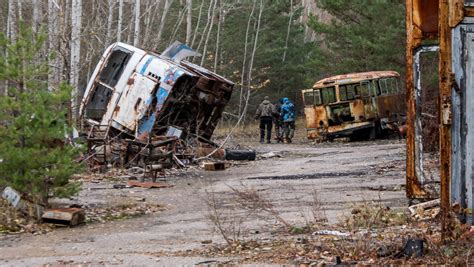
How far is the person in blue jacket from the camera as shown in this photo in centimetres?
3375

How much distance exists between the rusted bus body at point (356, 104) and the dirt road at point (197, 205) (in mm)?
9237

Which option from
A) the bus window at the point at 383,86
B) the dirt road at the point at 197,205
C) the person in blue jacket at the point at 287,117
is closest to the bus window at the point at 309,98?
the person in blue jacket at the point at 287,117

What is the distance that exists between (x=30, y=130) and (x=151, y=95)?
30.6 ft

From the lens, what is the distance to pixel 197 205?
13.4 m

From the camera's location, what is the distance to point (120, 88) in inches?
832

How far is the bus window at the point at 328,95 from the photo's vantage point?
1257 inches

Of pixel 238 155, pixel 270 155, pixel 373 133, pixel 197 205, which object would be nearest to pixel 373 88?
pixel 373 133

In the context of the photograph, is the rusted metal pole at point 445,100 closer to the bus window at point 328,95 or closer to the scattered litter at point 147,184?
the scattered litter at point 147,184

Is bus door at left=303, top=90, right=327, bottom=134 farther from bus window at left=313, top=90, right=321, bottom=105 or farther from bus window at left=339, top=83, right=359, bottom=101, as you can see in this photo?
bus window at left=339, top=83, right=359, bottom=101

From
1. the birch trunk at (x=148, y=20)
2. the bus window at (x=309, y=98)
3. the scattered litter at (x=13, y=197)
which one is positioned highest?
the birch trunk at (x=148, y=20)

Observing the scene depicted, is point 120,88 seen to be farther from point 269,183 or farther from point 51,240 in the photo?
point 51,240

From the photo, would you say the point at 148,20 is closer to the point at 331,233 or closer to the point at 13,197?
the point at 13,197

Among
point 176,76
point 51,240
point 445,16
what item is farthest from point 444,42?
point 176,76

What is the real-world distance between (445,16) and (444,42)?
0.26 metres
